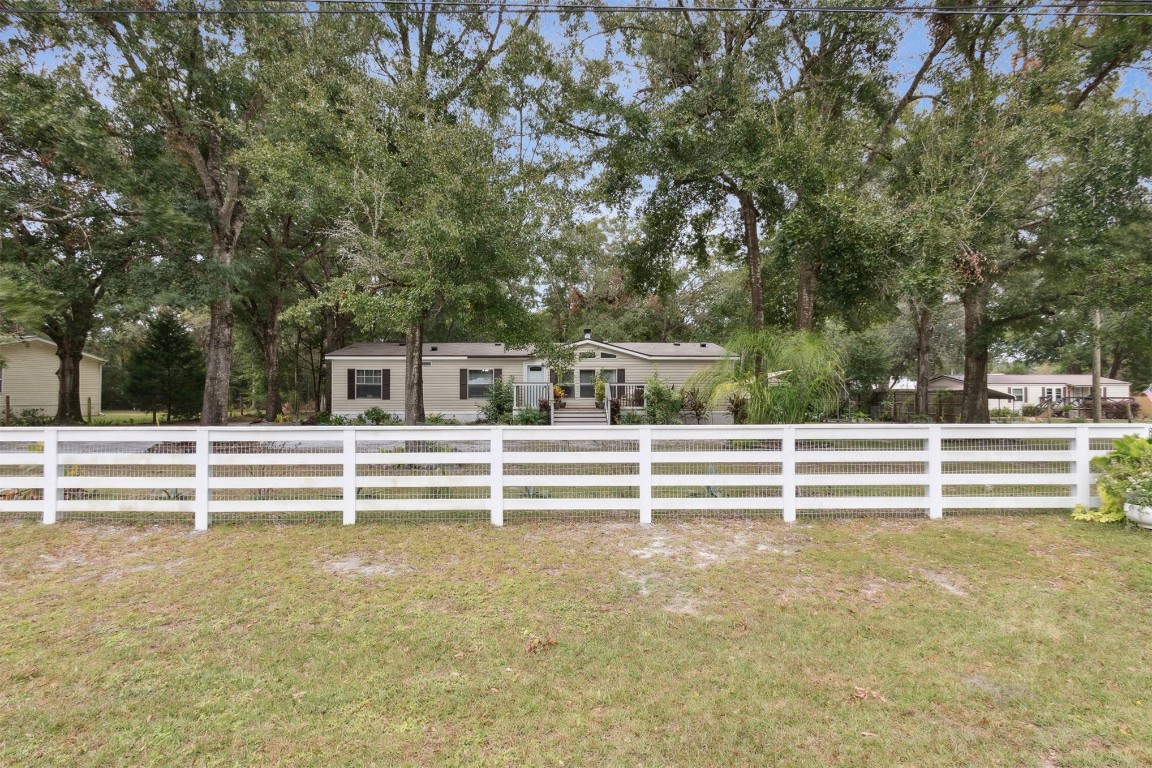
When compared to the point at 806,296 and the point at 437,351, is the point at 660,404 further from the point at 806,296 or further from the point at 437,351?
the point at 437,351

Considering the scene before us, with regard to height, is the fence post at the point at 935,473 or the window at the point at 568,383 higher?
the window at the point at 568,383

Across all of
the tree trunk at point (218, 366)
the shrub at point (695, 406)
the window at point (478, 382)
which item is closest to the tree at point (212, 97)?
the tree trunk at point (218, 366)

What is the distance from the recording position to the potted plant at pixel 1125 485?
4.99m

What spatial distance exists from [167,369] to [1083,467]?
2945cm

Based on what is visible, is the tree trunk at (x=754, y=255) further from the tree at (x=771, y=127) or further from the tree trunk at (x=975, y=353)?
the tree trunk at (x=975, y=353)

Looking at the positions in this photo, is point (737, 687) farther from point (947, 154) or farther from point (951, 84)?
point (951, 84)

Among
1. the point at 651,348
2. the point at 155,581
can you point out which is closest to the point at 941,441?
the point at 155,581

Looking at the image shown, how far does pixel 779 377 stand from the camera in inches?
352

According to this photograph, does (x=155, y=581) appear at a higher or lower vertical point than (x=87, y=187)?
lower

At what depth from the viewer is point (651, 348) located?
2097cm

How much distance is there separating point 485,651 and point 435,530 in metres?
2.38

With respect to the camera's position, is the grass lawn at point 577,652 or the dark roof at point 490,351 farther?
the dark roof at point 490,351

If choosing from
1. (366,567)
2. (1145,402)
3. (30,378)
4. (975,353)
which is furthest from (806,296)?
(1145,402)

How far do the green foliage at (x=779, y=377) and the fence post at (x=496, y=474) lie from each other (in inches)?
192
